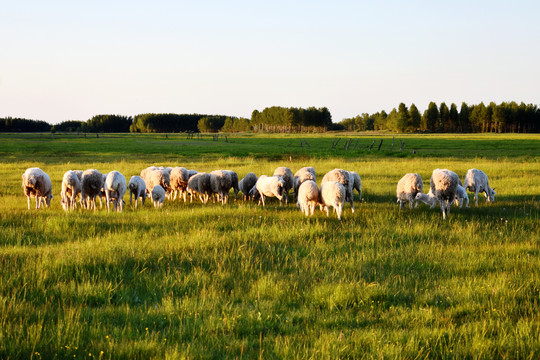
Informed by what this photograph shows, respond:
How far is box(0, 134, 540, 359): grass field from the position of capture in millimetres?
4500

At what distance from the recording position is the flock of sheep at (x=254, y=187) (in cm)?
1231

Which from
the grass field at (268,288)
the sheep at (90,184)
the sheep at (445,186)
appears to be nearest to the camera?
the grass field at (268,288)

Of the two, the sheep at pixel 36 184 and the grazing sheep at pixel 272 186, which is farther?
the grazing sheep at pixel 272 186

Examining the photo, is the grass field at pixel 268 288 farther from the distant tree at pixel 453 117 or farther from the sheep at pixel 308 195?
the distant tree at pixel 453 117

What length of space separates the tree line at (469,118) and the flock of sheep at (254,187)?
12647 centimetres

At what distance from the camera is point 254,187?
16.5 m

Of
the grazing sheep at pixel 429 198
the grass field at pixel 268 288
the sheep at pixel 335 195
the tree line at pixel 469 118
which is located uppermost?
the tree line at pixel 469 118

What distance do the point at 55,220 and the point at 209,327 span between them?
7107 millimetres

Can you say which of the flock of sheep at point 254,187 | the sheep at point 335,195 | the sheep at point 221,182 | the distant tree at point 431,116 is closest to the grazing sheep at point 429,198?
the flock of sheep at point 254,187

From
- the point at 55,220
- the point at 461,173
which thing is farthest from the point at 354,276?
the point at 461,173

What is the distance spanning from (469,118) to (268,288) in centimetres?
15005

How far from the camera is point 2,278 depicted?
6215mm

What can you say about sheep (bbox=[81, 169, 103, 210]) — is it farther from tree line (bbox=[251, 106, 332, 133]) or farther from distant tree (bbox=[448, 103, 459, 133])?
tree line (bbox=[251, 106, 332, 133])

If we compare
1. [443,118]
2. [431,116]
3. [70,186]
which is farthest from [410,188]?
[443,118]
